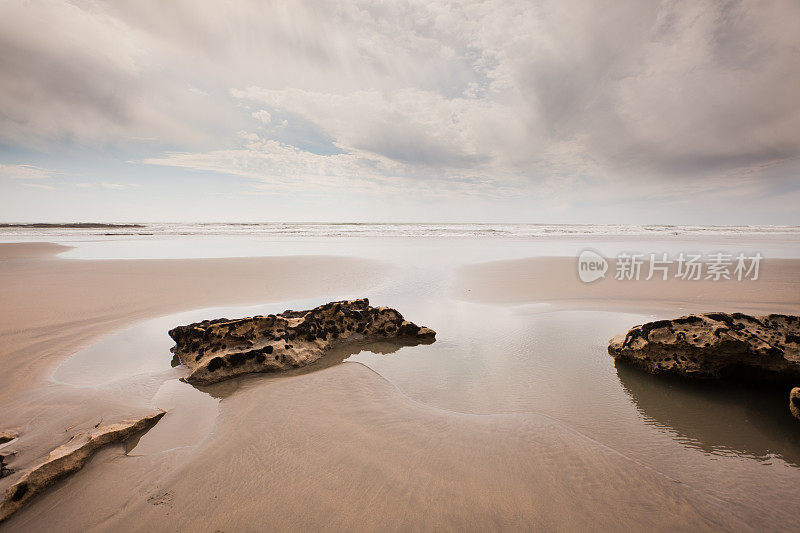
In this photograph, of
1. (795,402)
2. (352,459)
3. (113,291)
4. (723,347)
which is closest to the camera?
(352,459)

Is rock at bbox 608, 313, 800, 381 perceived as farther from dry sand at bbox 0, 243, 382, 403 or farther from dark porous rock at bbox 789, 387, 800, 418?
dry sand at bbox 0, 243, 382, 403

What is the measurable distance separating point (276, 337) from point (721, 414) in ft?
15.4

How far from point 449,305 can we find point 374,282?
307cm

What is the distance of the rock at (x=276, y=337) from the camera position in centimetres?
351

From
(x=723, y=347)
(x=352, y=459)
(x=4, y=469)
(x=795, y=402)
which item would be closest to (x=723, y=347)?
(x=723, y=347)

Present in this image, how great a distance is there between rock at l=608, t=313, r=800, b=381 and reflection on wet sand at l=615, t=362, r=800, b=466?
0.15 meters

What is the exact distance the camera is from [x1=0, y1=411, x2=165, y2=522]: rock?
68.2 inches

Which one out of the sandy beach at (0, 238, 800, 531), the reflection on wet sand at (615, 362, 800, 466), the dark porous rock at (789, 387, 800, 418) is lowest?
the sandy beach at (0, 238, 800, 531)

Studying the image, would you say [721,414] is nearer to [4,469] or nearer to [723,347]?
[723,347]

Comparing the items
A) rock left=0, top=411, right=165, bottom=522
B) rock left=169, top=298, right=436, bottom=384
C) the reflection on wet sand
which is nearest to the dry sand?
rock left=169, top=298, right=436, bottom=384

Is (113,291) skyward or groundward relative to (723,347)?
groundward

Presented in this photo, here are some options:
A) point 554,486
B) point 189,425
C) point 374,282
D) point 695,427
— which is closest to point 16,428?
point 189,425

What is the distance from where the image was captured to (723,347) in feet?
10.7

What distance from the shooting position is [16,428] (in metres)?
2.47
